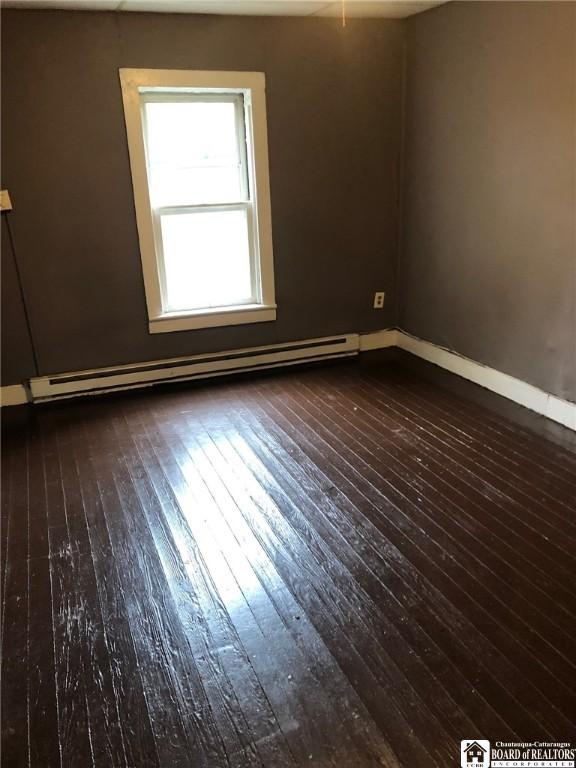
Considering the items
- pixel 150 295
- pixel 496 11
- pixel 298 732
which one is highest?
→ pixel 496 11

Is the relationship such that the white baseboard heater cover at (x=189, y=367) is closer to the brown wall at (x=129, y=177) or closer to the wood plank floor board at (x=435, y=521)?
the brown wall at (x=129, y=177)

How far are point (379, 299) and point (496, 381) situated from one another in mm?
1186

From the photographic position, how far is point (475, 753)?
4.86 feet

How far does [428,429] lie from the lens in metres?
3.22

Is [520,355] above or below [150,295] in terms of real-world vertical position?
below

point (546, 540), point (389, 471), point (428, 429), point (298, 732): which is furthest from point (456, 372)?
point (298, 732)

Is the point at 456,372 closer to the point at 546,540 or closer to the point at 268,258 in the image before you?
the point at 268,258

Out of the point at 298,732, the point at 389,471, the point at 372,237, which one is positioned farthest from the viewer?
the point at 372,237

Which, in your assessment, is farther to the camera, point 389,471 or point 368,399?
point 368,399

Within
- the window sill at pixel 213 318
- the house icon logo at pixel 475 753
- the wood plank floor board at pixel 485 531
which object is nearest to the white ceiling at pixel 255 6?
the window sill at pixel 213 318

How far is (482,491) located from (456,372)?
1.51m

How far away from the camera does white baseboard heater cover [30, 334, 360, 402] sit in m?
3.80

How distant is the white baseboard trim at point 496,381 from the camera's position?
3172 millimetres

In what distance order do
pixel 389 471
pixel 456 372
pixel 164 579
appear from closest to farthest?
pixel 164 579
pixel 389 471
pixel 456 372
